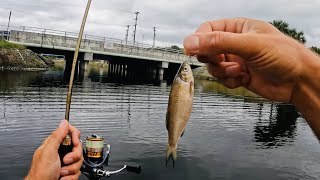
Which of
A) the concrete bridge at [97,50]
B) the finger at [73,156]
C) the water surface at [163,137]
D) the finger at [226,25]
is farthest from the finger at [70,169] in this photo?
the concrete bridge at [97,50]

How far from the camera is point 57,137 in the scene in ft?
11.9

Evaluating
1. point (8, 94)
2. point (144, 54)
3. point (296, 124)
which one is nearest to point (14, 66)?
point (144, 54)

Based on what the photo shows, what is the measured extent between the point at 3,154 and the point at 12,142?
1796 millimetres

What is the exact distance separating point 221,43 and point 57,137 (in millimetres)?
2035

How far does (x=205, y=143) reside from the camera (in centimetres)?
2083

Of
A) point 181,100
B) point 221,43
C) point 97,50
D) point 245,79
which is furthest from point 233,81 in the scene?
point 97,50

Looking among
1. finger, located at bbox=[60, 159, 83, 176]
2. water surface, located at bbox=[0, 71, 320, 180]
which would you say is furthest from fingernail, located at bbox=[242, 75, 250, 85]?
water surface, located at bbox=[0, 71, 320, 180]

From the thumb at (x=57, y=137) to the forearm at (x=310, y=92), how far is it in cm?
211

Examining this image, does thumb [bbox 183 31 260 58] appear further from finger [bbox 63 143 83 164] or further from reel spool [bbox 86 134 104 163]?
reel spool [bbox 86 134 104 163]

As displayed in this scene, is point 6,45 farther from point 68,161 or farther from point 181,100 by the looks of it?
point 181,100

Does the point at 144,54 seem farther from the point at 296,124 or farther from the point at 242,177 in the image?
the point at 242,177

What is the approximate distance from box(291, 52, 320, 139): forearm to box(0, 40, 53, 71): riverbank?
64966 mm

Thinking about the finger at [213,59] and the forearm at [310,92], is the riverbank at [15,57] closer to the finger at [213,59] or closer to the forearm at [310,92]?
the finger at [213,59]

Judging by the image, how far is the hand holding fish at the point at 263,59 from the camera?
2.35 m
